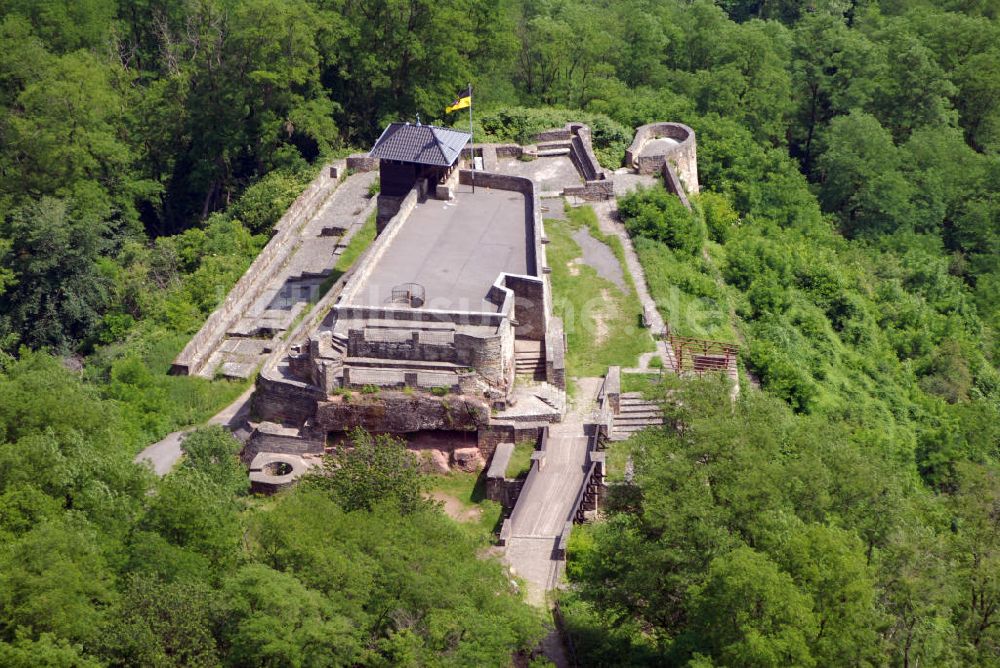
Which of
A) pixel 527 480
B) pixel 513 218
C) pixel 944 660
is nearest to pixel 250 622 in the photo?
pixel 527 480

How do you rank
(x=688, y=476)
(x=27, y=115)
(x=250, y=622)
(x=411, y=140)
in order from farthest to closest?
1. (x=27, y=115)
2. (x=411, y=140)
3. (x=688, y=476)
4. (x=250, y=622)

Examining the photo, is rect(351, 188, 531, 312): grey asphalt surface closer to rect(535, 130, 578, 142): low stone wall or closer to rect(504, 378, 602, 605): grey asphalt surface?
rect(504, 378, 602, 605): grey asphalt surface

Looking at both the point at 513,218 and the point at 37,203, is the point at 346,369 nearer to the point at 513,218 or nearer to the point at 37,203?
the point at 513,218

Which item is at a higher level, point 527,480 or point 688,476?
point 688,476

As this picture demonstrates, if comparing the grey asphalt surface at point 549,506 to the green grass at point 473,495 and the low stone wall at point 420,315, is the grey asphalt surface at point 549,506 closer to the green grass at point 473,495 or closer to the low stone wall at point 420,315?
the green grass at point 473,495

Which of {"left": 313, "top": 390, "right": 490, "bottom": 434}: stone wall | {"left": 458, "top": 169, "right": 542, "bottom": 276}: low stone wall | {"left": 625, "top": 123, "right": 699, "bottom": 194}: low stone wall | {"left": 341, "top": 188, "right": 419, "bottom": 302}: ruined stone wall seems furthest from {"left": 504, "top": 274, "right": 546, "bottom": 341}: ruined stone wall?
{"left": 625, "top": 123, "right": 699, "bottom": 194}: low stone wall

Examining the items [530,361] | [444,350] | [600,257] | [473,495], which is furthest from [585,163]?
[473,495]
